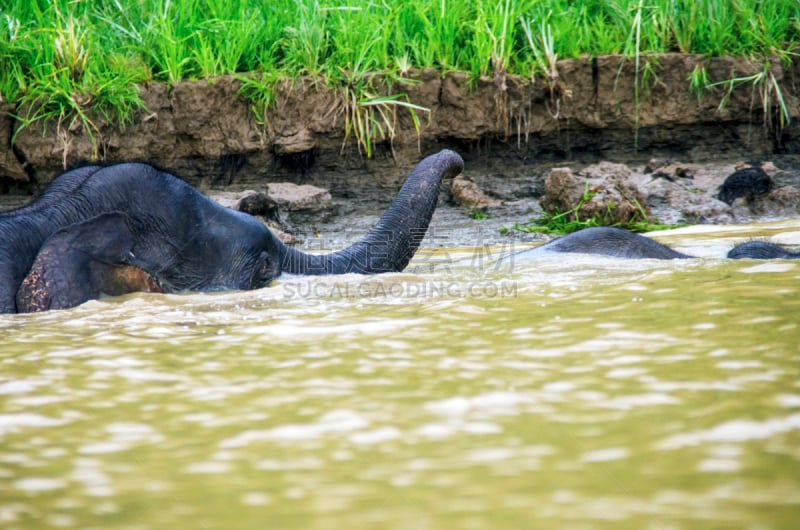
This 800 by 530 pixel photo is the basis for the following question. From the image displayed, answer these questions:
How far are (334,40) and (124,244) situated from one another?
17.6 ft

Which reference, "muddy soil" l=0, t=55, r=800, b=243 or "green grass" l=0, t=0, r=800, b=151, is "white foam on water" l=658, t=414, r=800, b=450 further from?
"green grass" l=0, t=0, r=800, b=151

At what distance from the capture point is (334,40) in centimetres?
888

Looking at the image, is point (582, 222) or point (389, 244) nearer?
point (389, 244)

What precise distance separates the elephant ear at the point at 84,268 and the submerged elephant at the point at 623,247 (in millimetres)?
2355

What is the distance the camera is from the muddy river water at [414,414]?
5.12 ft

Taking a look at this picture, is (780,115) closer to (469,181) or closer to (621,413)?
(469,181)

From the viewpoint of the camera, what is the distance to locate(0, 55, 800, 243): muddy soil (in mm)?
8750

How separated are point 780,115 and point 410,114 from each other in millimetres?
3655

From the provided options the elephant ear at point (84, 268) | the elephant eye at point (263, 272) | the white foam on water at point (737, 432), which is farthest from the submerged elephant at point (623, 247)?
the white foam on water at point (737, 432)

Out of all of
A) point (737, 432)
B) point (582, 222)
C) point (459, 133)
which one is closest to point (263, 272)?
point (737, 432)

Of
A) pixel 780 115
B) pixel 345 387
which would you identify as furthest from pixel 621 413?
pixel 780 115

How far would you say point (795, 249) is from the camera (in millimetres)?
5508

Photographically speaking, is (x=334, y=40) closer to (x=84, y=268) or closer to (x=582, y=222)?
(x=582, y=222)

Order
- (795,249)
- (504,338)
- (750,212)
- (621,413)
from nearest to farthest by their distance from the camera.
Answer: (621,413) < (504,338) < (795,249) < (750,212)
